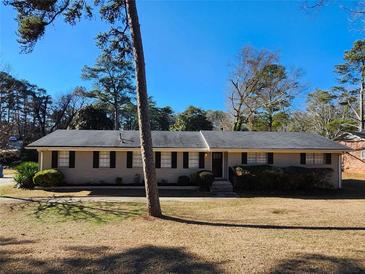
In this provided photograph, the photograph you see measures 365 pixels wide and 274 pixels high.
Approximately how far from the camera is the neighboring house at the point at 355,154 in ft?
93.6

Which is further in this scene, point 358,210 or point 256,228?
point 358,210

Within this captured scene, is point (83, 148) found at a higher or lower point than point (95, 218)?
higher

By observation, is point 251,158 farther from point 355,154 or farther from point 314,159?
point 355,154

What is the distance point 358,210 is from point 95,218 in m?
9.41

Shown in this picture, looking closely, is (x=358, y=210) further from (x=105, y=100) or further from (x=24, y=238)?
(x=105, y=100)

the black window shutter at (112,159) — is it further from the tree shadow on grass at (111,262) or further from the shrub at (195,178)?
the tree shadow on grass at (111,262)

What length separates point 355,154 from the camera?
29.6m

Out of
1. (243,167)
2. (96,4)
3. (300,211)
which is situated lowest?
(300,211)

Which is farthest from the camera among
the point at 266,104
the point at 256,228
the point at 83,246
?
the point at 266,104

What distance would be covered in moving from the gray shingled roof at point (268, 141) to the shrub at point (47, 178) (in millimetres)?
8854

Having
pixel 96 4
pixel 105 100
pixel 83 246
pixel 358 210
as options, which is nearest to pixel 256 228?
pixel 83 246

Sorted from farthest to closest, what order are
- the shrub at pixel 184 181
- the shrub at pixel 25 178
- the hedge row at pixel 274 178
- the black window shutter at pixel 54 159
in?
the shrub at pixel 184 181 → the black window shutter at pixel 54 159 → the shrub at pixel 25 178 → the hedge row at pixel 274 178

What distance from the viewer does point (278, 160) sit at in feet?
66.7

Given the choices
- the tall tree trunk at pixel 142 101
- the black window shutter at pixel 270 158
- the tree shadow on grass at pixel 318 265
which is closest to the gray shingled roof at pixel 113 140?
the black window shutter at pixel 270 158
